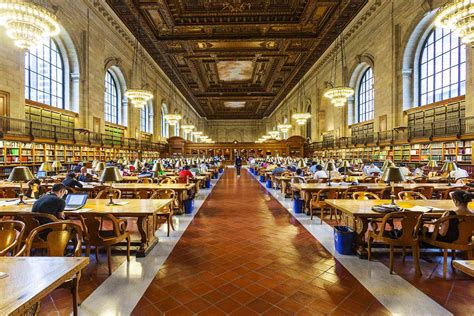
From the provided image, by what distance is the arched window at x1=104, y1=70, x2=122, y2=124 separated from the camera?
58.4 feet

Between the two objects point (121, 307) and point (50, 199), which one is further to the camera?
point (50, 199)

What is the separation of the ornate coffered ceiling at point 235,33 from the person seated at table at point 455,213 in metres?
A: 11.5

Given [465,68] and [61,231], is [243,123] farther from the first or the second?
[61,231]

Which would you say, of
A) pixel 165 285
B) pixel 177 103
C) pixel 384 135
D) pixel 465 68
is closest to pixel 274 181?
pixel 384 135

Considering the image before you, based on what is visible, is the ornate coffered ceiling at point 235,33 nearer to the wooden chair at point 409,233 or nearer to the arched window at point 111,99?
the arched window at point 111,99

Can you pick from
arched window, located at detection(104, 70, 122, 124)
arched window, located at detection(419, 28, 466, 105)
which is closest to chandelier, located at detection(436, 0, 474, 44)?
arched window, located at detection(419, 28, 466, 105)

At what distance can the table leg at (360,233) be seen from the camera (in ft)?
12.9

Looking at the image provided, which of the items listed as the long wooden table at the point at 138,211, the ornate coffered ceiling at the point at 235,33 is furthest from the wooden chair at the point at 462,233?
the ornate coffered ceiling at the point at 235,33

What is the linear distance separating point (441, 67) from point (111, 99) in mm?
18622

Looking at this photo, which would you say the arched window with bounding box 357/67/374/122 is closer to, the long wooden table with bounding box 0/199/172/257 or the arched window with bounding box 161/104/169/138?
the long wooden table with bounding box 0/199/172/257

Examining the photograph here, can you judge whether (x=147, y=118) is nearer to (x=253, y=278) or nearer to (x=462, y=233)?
(x=253, y=278)

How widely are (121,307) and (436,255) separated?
4.37 meters

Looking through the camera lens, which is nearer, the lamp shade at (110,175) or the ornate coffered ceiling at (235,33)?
the lamp shade at (110,175)

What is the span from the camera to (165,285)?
3.22 m
